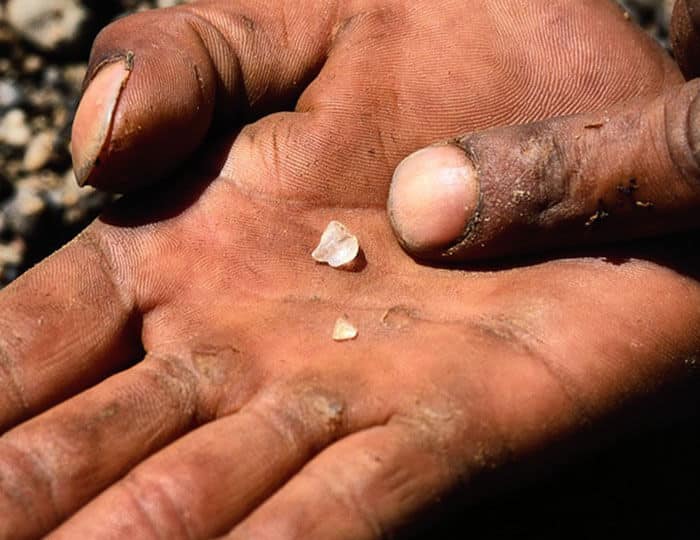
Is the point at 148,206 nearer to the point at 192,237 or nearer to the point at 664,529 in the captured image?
the point at 192,237

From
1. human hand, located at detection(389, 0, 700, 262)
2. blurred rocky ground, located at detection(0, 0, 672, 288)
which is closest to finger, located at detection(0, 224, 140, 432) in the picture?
human hand, located at detection(389, 0, 700, 262)

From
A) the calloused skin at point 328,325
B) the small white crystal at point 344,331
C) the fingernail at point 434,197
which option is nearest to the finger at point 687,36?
the calloused skin at point 328,325

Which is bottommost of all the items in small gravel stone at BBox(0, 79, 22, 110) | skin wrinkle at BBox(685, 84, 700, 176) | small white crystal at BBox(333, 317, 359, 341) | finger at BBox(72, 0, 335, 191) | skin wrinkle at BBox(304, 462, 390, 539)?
skin wrinkle at BBox(304, 462, 390, 539)

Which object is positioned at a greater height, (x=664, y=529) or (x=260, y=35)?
(x=260, y=35)

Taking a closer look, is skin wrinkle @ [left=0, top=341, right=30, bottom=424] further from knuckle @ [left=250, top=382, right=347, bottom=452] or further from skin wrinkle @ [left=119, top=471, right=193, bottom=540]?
knuckle @ [left=250, top=382, right=347, bottom=452]

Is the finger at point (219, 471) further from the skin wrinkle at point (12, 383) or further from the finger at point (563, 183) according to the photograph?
the finger at point (563, 183)

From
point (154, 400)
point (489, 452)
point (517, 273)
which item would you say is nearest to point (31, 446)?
point (154, 400)

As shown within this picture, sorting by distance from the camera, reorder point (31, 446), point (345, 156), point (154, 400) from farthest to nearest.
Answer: point (345, 156)
point (154, 400)
point (31, 446)
